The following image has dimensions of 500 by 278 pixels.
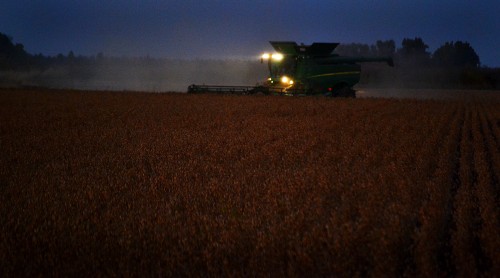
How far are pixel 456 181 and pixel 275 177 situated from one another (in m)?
2.46

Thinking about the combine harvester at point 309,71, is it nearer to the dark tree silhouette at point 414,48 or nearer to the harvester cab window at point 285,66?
the harvester cab window at point 285,66

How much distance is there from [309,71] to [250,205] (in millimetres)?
20848

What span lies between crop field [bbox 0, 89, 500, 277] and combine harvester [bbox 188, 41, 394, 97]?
581 inches

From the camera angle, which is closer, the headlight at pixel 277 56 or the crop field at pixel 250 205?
the crop field at pixel 250 205

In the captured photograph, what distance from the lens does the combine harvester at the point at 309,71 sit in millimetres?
25391

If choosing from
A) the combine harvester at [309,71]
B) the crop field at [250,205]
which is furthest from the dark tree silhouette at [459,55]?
the crop field at [250,205]

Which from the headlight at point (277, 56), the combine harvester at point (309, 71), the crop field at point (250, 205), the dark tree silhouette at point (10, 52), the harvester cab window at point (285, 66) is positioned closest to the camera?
the crop field at point (250, 205)

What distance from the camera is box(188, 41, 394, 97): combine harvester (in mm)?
25391

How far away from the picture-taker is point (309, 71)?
83.1 ft

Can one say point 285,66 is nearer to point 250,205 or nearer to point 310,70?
point 310,70

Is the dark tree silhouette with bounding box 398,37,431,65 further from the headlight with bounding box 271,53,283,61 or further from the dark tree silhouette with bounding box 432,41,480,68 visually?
the headlight with bounding box 271,53,283,61

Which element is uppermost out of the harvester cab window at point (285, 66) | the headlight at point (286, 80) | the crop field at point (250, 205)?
the harvester cab window at point (285, 66)

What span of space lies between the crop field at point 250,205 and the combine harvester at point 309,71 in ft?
48.4

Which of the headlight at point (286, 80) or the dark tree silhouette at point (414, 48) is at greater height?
the dark tree silhouette at point (414, 48)
